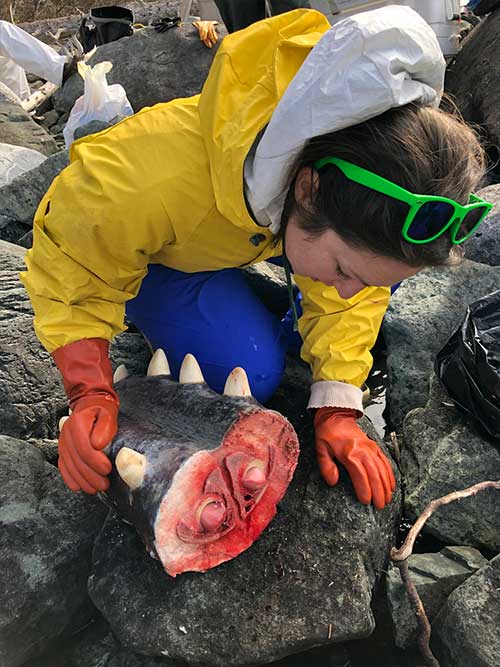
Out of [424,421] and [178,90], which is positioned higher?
[424,421]

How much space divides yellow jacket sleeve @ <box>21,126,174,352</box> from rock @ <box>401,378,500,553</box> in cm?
114

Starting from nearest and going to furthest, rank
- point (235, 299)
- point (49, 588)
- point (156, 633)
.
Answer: point (156, 633), point (49, 588), point (235, 299)

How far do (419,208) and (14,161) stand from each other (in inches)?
160

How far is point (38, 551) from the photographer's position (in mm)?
2049

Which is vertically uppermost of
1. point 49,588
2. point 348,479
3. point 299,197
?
point 299,197

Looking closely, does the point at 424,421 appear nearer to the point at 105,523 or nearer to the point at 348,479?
the point at 348,479

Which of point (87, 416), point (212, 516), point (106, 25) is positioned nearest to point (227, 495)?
point (212, 516)

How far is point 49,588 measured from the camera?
2.01m

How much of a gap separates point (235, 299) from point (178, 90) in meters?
4.81

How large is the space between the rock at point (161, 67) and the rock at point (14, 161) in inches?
85.3

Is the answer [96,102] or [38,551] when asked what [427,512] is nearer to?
[38,551]

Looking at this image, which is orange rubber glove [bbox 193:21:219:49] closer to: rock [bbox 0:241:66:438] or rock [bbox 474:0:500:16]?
rock [bbox 474:0:500:16]

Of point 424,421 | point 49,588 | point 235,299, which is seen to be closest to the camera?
point 49,588

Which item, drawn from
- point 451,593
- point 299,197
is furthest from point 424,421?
point 299,197
